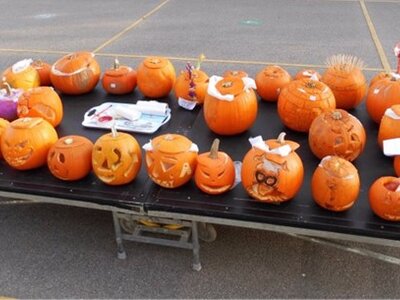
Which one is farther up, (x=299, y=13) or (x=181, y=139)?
(x=181, y=139)

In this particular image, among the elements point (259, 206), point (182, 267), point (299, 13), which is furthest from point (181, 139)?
point (299, 13)

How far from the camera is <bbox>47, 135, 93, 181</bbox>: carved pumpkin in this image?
2584 millimetres

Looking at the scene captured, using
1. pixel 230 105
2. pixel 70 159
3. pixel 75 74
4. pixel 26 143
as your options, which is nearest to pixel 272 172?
pixel 230 105

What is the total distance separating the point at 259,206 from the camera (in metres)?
2.43

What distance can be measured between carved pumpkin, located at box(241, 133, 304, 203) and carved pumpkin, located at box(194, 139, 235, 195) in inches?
4.1

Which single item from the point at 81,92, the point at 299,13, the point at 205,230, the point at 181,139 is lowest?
the point at 299,13

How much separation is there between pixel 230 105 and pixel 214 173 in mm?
646

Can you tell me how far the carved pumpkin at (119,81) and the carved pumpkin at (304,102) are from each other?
1.33 m

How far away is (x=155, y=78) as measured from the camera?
3.48m

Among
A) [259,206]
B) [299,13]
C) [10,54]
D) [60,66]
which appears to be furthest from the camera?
[299,13]

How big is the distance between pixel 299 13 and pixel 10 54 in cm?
537

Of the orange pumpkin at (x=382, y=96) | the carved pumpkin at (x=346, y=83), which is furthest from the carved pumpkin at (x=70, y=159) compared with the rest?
the orange pumpkin at (x=382, y=96)

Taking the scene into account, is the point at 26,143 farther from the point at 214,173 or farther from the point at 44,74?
the point at 44,74

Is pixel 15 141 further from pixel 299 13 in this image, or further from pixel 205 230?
pixel 299 13
